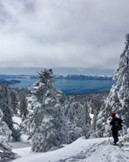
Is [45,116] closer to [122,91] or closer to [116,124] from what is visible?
[122,91]

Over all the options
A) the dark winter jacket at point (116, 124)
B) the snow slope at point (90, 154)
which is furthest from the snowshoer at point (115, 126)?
the snow slope at point (90, 154)

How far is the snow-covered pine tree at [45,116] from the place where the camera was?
3544 centimetres

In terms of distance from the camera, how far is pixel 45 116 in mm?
35688

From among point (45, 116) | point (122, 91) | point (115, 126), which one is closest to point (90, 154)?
point (115, 126)

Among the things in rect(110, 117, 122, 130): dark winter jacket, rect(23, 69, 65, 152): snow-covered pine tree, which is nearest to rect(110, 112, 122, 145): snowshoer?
rect(110, 117, 122, 130): dark winter jacket

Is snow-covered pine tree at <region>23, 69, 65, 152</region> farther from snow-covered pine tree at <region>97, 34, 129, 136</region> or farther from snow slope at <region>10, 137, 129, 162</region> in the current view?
snow slope at <region>10, 137, 129, 162</region>

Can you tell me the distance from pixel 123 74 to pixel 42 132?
1073cm

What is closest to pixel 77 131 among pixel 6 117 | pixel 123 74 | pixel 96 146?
pixel 6 117

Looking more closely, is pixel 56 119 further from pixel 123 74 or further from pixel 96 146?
pixel 96 146

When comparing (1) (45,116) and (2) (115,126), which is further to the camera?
(1) (45,116)

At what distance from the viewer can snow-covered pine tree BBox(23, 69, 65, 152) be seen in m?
35.4

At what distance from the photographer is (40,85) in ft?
123

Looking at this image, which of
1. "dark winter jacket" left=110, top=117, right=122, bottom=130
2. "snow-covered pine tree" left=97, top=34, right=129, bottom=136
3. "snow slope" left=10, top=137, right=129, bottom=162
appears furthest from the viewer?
"snow-covered pine tree" left=97, top=34, right=129, bottom=136

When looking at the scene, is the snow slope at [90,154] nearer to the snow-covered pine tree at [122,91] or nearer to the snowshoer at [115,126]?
the snowshoer at [115,126]
